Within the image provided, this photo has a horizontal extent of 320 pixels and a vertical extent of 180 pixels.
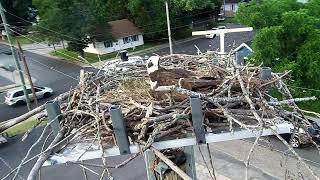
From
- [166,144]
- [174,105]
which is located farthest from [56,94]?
[166,144]

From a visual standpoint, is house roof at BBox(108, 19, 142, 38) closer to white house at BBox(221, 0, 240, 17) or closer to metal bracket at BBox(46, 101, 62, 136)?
white house at BBox(221, 0, 240, 17)

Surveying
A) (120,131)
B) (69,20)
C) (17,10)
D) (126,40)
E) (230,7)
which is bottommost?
(126,40)

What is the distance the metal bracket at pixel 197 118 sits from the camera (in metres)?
4.00

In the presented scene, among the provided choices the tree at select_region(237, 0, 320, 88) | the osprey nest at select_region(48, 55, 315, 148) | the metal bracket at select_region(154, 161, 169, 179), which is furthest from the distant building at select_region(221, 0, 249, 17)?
the metal bracket at select_region(154, 161, 169, 179)

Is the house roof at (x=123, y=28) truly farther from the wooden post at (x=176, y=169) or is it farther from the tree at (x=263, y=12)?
the wooden post at (x=176, y=169)

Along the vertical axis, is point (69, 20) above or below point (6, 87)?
above

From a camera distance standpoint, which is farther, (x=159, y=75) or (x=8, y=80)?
(x=8, y=80)

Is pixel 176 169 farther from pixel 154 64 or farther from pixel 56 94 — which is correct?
pixel 56 94

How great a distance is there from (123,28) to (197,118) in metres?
30.2

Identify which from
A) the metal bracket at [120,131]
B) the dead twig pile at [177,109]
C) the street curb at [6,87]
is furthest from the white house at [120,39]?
the metal bracket at [120,131]

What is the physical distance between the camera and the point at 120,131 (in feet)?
13.3

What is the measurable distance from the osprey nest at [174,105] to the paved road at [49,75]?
17138 millimetres

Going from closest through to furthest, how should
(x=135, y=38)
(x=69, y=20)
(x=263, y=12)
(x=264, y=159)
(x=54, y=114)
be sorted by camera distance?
(x=54, y=114) < (x=264, y=159) < (x=263, y=12) < (x=69, y=20) < (x=135, y=38)

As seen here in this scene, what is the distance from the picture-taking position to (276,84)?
542 centimetres
